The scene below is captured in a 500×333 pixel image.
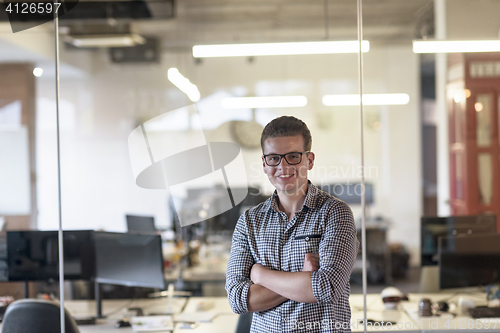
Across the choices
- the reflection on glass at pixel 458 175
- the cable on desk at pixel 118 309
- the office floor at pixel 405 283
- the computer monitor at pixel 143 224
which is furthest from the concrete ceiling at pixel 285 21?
the cable on desk at pixel 118 309

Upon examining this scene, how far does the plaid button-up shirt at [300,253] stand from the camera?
1.68 metres

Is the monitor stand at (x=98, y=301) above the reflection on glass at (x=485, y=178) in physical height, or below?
below

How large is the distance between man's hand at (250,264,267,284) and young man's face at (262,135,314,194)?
13.0 inches

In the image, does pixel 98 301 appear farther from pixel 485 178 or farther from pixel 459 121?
pixel 459 121

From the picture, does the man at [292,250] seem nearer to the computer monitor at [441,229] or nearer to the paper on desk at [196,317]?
the paper on desk at [196,317]

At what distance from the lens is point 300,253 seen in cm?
175

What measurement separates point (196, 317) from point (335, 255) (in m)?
1.66

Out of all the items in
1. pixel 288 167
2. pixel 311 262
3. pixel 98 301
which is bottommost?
pixel 98 301

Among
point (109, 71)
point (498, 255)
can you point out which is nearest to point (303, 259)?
point (498, 255)

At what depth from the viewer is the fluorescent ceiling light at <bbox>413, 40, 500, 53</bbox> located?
291cm

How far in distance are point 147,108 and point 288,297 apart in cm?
628

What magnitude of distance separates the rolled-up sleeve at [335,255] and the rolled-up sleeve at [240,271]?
0.91ft

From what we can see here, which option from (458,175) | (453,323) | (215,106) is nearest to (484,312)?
(453,323)

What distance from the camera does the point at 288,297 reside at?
166 cm
